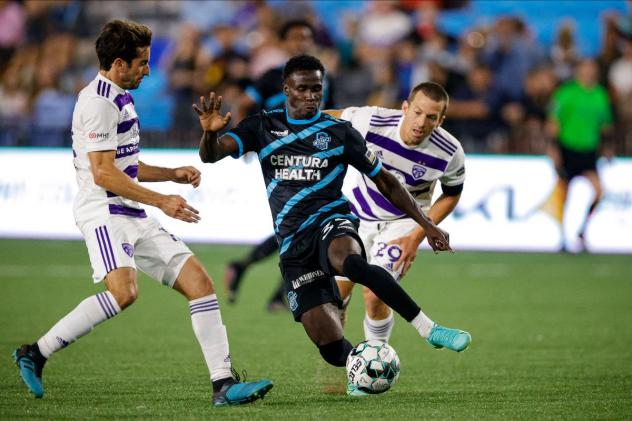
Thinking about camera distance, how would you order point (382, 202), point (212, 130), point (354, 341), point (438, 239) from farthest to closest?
point (354, 341)
point (382, 202)
point (438, 239)
point (212, 130)

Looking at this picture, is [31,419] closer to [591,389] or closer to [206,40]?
[591,389]

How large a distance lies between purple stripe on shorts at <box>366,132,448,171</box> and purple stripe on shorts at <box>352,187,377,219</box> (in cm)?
43

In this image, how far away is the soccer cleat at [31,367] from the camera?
600 centimetres

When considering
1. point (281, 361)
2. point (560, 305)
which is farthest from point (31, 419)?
point (560, 305)

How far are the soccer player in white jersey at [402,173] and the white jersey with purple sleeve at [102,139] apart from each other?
1468 mm

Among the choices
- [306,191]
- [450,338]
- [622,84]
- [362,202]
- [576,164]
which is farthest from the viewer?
[622,84]

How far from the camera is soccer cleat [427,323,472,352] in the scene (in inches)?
223

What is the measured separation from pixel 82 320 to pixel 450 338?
1946 mm

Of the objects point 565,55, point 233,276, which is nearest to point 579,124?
point 565,55

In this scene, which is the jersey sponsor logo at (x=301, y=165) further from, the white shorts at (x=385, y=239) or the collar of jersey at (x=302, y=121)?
the white shorts at (x=385, y=239)

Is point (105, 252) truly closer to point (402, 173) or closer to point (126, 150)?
point (126, 150)

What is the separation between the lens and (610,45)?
17766 millimetres

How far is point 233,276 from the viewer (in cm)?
1080

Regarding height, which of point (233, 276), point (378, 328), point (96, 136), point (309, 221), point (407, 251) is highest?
point (96, 136)
